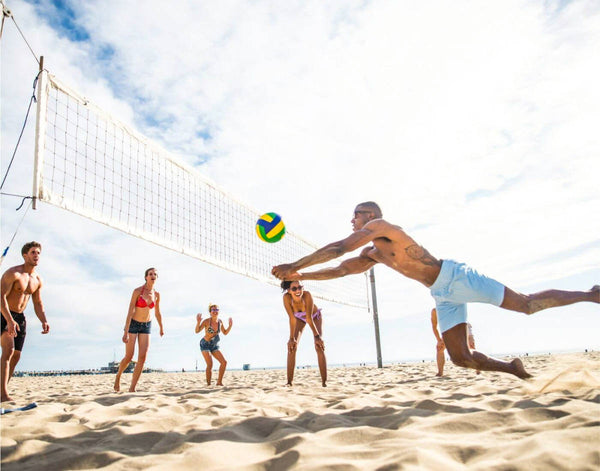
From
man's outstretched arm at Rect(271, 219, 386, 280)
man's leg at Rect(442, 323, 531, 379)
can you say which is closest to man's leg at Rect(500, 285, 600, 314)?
man's leg at Rect(442, 323, 531, 379)

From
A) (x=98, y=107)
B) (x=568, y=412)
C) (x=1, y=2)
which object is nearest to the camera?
(x=568, y=412)

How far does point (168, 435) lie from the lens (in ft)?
6.74

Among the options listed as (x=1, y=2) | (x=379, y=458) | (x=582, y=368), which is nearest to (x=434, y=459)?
(x=379, y=458)

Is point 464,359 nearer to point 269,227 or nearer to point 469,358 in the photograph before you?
point 469,358

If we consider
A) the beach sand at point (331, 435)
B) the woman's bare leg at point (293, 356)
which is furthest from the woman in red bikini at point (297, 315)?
the beach sand at point (331, 435)

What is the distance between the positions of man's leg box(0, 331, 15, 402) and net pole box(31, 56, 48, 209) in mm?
1307

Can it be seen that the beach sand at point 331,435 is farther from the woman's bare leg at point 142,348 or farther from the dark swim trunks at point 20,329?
the woman's bare leg at point 142,348

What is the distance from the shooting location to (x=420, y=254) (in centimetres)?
330

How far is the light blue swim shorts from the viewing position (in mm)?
3199

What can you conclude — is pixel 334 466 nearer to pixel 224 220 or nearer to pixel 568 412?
pixel 568 412

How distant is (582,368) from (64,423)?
3638 mm

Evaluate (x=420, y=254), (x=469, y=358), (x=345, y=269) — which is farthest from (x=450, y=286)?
(x=345, y=269)

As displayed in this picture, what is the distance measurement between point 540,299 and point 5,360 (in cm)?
482

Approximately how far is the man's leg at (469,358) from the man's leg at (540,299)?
391 mm
